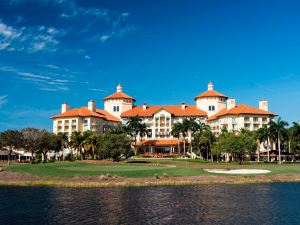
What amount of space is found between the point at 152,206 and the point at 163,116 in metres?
A: 107

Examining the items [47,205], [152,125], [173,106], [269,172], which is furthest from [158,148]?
[47,205]

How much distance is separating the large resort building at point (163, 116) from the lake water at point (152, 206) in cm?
8332

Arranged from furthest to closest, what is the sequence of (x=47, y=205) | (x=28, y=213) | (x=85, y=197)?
(x=85, y=197) → (x=47, y=205) → (x=28, y=213)

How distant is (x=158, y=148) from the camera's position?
13788 centimetres

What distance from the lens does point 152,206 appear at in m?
34.6

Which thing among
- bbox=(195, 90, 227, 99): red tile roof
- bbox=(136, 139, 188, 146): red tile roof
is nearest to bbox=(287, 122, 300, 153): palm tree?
bbox=(195, 90, 227, 99): red tile roof

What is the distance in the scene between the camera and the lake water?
2867 centimetres

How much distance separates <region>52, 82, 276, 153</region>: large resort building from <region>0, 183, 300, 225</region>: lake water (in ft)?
273

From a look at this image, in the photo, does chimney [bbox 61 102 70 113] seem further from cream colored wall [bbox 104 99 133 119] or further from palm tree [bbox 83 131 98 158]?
palm tree [bbox 83 131 98 158]

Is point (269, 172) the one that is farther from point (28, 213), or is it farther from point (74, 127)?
point (74, 127)

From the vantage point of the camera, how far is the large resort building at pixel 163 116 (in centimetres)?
13038

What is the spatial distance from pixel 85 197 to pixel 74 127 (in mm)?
99438

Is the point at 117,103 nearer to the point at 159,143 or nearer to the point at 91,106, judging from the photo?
the point at 91,106

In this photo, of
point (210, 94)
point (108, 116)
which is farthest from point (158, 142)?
point (210, 94)
